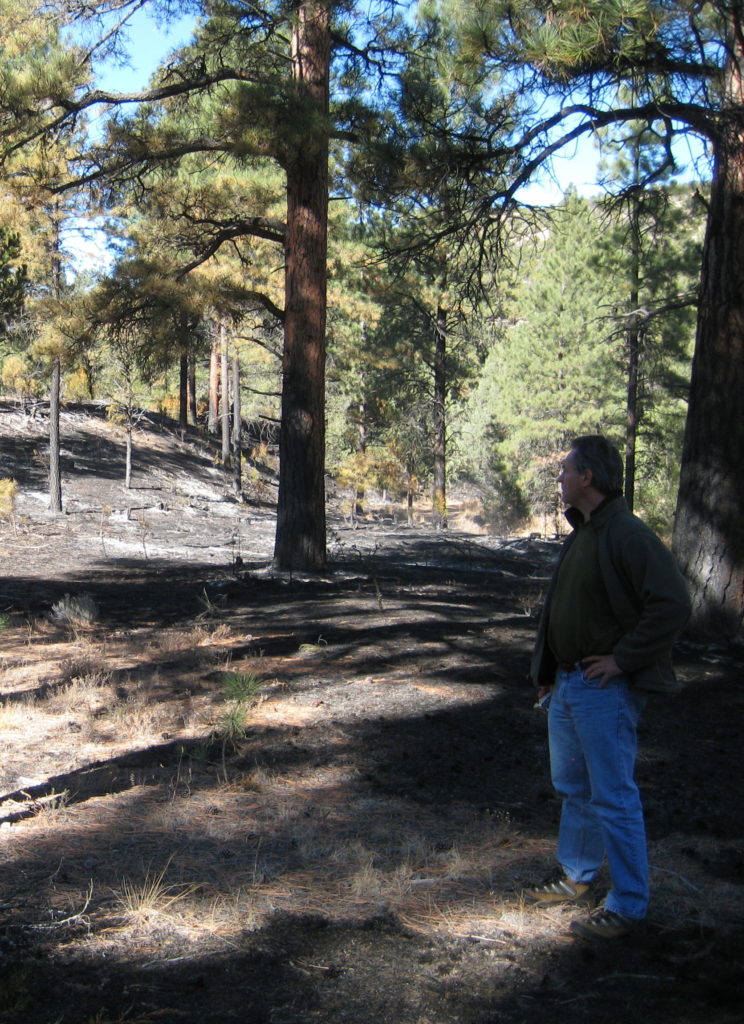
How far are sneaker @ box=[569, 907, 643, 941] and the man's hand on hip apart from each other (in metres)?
0.77

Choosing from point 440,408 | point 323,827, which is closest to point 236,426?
point 440,408

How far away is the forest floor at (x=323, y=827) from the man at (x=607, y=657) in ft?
0.63

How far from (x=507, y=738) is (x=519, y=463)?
36.5 meters

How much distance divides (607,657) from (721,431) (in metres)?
5.35

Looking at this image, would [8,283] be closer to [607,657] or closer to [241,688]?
[241,688]

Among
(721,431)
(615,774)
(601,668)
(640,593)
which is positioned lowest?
(615,774)

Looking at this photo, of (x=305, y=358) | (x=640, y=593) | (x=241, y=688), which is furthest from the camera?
(x=305, y=358)

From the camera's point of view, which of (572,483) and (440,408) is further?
(440,408)

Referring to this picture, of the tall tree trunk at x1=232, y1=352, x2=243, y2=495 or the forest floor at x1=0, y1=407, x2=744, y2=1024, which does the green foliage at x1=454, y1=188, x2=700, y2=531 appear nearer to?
the tall tree trunk at x1=232, y1=352, x2=243, y2=495

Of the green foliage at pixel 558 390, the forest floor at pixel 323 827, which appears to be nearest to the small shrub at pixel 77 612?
the forest floor at pixel 323 827

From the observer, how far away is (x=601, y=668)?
328cm

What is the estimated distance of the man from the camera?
320cm

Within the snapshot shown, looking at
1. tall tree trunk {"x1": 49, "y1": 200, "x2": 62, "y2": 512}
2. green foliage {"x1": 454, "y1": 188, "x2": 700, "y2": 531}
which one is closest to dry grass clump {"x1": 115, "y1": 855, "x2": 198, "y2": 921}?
tall tree trunk {"x1": 49, "y1": 200, "x2": 62, "y2": 512}

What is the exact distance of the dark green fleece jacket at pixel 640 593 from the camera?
3.15 metres
